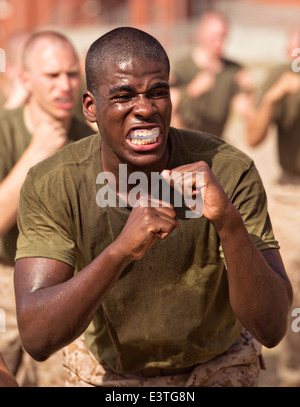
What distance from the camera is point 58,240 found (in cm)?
349

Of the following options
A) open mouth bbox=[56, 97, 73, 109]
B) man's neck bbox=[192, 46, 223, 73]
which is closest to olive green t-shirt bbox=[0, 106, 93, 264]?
open mouth bbox=[56, 97, 73, 109]

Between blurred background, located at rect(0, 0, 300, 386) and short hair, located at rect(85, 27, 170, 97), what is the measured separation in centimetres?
1857

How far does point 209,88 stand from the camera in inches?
417

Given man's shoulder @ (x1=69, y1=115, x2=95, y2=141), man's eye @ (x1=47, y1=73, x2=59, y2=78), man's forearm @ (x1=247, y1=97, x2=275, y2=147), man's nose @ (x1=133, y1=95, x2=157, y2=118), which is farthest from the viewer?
man's forearm @ (x1=247, y1=97, x2=275, y2=147)

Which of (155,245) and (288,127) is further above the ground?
(155,245)

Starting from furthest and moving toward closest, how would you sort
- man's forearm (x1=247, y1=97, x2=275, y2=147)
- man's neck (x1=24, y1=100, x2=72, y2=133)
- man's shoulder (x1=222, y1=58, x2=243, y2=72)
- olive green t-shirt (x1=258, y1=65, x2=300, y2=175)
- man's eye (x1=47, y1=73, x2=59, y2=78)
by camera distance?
man's shoulder (x1=222, y1=58, x2=243, y2=72) < olive green t-shirt (x1=258, y1=65, x2=300, y2=175) < man's forearm (x1=247, y1=97, x2=275, y2=147) < man's eye (x1=47, y1=73, x2=59, y2=78) < man's neck (x1=24, y1=100, x2=72, y2=133)

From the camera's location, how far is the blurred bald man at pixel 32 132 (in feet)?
16.8

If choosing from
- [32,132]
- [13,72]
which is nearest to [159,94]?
[32,132]

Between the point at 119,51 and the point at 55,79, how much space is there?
229 cm

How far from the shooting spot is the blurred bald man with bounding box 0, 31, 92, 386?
5.11 m

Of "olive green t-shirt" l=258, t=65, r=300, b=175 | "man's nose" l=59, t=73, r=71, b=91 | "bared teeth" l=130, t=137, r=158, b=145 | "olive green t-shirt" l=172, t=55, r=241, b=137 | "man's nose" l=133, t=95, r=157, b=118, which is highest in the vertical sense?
"man's nose" l=133, t=95, r=157, b=118

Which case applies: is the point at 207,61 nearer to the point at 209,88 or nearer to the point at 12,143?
the point at 209,88

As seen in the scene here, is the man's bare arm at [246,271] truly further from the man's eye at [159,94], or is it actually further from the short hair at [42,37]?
the short hair at [42,37]

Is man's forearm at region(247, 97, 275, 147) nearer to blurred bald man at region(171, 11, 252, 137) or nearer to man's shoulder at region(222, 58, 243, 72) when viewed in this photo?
blurred bald man at region(171, 11, 252, 137)
